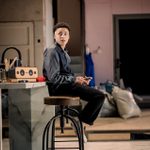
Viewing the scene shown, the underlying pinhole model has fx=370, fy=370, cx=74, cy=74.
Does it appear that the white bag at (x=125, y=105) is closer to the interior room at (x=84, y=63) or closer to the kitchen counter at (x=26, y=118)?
the interior room at (x=84, y=63)

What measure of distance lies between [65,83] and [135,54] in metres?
5.06

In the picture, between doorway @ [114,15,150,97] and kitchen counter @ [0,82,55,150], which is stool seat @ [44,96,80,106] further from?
doorway @ [114,15,150,97]

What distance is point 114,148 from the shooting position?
4.37 m

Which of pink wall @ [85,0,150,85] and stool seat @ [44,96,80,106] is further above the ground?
pink wall @ [85,0,150,85]

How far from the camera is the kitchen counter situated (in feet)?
11.3

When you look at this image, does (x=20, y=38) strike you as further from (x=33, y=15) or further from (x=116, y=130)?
(x=116, y=130)

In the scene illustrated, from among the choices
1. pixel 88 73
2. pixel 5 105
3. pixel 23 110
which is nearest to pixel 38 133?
pixel 23 110

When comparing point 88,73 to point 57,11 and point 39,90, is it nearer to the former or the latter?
point 57,11

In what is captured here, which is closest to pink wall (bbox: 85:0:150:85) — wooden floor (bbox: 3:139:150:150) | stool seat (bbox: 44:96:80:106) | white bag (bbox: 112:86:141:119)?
white bag (bbox: 112:86:141:119)

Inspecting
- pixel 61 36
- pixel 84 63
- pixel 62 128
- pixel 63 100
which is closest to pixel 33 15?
pixel 84 63

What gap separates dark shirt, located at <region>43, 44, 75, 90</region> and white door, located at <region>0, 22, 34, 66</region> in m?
2.80

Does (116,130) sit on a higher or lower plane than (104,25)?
lower

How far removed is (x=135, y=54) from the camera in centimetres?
825

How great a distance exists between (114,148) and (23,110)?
1.43m
